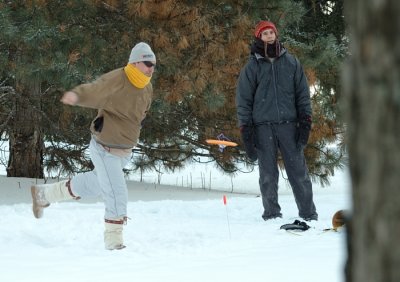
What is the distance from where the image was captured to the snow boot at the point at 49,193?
5164mm

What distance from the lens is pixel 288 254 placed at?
12.9 feet

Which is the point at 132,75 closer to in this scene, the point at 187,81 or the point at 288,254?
the point at 288,254

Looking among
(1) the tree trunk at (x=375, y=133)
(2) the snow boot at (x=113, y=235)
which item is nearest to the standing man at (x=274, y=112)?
(2) the snow boot at (x=113, y=235)

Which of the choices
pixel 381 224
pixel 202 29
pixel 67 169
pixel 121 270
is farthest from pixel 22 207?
pixel 381 224

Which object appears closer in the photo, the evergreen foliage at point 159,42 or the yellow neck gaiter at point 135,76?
the yellow neck gaiter at point 135,76

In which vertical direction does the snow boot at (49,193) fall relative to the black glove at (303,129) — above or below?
below

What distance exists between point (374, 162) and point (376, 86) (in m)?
0.11

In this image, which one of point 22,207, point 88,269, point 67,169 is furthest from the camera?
point 67,169

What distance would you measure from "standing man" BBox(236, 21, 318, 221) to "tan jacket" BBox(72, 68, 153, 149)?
135 centimetres

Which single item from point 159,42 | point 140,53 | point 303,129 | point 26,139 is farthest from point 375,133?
point 26,139

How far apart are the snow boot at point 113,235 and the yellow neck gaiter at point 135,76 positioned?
1022 mm

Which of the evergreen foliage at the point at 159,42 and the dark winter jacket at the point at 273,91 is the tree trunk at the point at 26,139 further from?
the dark winter jacket at the point at 273,91

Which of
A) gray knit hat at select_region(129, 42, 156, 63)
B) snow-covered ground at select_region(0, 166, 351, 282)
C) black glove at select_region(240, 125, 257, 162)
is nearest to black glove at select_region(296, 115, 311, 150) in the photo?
black glove at select_region(240, 125, 257, 162)

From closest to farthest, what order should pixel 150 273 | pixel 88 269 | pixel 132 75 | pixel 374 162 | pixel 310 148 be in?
pixel 374 162 < pixel 150 273 < pixel 88 269 < pixel 132 75 < pixel 310 148
